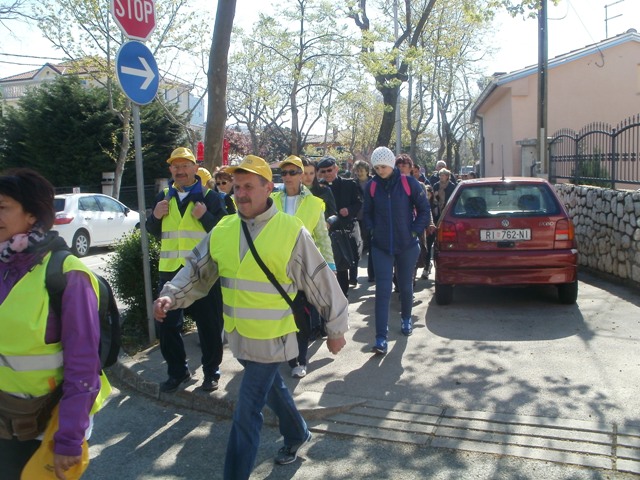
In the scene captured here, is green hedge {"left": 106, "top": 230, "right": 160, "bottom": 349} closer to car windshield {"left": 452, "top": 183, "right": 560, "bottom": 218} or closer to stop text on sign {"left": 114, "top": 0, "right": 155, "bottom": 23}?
stop text on sign {"left": 114, "top": 0, "right": 155, "bottom": 23}

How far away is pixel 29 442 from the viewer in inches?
95.8

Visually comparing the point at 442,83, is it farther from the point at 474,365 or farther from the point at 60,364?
the point at 60,364

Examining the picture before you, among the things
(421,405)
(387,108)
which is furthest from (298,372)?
(387,108)

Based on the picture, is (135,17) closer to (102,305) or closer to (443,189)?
(102,305)

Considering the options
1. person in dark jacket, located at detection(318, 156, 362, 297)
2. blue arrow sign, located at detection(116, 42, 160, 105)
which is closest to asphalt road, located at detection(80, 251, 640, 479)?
person in dark jacket, located at detection(318, 156, 362, 297)

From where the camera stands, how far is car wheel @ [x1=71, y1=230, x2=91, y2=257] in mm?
16125

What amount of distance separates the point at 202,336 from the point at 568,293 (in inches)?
175

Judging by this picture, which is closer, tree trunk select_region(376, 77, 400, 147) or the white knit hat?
the white knit hat

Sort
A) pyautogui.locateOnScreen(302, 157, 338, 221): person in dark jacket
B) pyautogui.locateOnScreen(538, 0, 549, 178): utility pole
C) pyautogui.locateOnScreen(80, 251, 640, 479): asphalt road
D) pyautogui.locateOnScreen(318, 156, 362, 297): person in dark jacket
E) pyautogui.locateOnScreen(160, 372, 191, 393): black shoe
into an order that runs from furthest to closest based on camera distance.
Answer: pyautogui.locateOnScreen(538, 0, 549, 178): utility pole < pyautogui.locateOnScreen(318, 156, 362, 297): person in dark jacket < pyautogui.locateOnScreen(302, 157, 338, 221): person in dark jacket < pyautogui.locateOnScreen(160, 372, 191, 393): black shoe < pyautogui.locateOnScreen(80, 251, 640, 479): asphalt road

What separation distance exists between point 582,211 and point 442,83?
31.9 meters

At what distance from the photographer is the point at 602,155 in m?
10.5

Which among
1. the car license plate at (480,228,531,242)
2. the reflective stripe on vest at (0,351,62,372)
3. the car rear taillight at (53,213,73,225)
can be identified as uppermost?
the car rear taillight at (53,213,73,225)

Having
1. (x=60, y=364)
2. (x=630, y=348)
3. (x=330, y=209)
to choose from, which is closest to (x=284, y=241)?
(x=60, y=364)

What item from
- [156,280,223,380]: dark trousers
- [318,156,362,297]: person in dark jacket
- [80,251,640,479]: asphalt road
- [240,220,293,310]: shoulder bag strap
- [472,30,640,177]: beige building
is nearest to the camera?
[240,220,293,310]: shoulder bag strap
